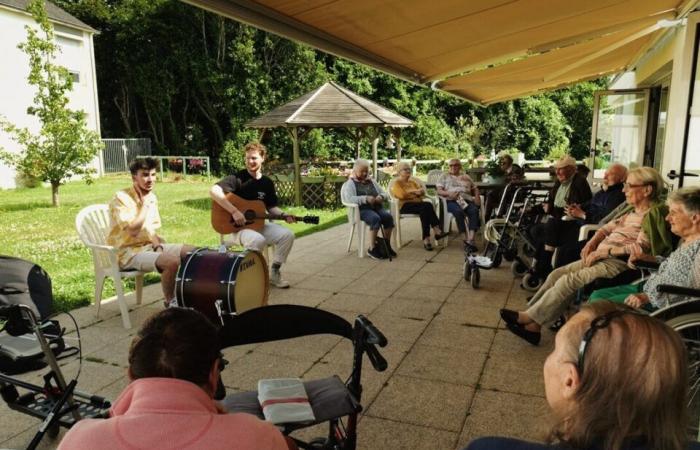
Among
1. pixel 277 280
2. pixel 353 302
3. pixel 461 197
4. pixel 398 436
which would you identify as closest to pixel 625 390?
pixel 398 436

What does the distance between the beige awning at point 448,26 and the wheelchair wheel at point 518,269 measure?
8.03 ft

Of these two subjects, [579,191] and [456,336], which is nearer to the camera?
[456,336]

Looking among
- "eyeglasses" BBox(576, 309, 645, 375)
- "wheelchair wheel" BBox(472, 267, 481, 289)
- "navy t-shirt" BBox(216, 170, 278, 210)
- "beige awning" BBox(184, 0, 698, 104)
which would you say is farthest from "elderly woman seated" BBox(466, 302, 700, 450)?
"navy t-shirt" BBox(216, 170, 278, 210)

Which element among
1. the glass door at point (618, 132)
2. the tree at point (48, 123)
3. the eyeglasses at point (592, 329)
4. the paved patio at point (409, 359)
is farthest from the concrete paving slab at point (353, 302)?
the tree at point (48, 123)

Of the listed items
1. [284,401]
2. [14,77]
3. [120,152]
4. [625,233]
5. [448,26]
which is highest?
[14,77]

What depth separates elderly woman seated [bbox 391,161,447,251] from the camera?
7184 millimetres

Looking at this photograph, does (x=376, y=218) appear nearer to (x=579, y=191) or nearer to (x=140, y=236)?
(x=579, y=191)

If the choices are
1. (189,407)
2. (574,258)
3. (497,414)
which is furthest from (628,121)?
(189,407)

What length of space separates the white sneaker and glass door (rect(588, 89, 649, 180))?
725cm

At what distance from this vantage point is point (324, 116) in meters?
12.2

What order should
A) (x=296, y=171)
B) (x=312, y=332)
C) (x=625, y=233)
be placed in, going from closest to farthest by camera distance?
(x=312, y=332), (x=625, y=233), (x=296, y=171)

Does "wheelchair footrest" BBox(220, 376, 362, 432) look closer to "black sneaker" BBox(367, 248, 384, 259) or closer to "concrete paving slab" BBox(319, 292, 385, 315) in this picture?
"concrete paving slab" BBox(319, 292, 385, 315)

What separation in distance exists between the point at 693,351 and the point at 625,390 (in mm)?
2059

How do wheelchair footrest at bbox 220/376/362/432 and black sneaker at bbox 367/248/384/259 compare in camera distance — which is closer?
wheelchair footrest at bbox 220/376/362/432
